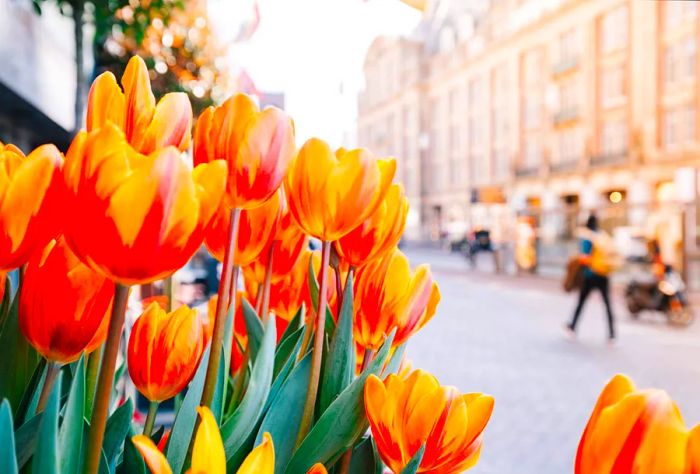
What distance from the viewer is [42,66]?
4.04 m

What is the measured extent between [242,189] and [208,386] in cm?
14

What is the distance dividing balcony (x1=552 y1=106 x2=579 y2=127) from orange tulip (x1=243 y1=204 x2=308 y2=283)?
27362 millimetres

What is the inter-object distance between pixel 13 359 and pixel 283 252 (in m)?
0.24

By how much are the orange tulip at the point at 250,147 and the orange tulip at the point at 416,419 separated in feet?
0.49

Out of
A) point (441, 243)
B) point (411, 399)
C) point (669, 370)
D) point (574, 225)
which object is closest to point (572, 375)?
point (669, 370)

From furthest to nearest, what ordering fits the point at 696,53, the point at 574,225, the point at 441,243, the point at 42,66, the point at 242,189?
the point at 441,243, the point at 696,53, the point at 574,225, the point at 42,66, the point at 242,189

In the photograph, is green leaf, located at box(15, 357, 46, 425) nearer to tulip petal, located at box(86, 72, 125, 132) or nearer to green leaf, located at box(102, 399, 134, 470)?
green leaf, located at box(102, 399, 134, 470)

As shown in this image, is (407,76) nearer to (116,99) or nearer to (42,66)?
(42,66)

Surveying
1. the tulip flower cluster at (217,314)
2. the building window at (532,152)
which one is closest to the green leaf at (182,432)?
the tulip flower cluster at (217,314)

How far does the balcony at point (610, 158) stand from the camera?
75.3 feet

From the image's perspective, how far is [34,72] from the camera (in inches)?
151

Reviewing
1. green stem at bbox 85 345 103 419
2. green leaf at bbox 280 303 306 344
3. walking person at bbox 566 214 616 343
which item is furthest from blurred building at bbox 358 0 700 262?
green stem at bbox 85 345 103 419

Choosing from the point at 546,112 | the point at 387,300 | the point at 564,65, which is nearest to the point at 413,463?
the point at 387,300

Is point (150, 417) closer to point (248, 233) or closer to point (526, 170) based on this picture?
point (248, 233)
